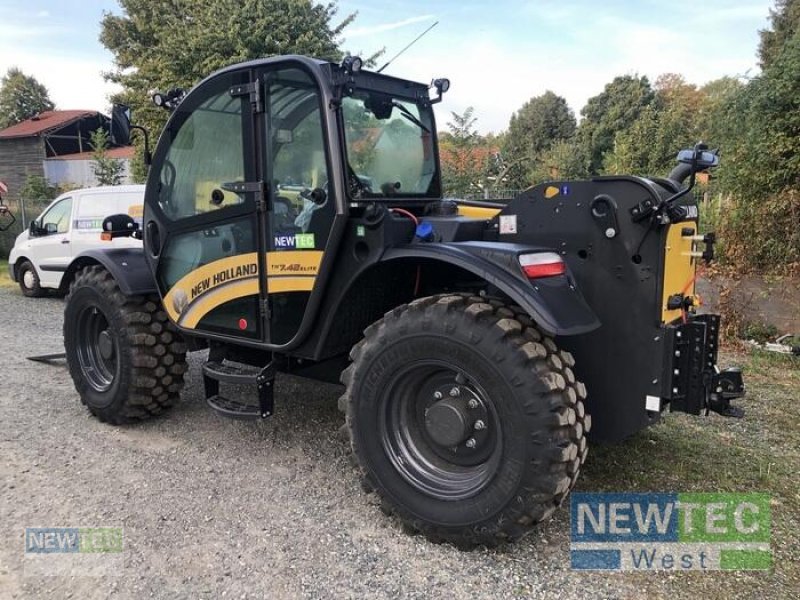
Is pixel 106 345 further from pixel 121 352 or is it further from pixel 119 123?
pixel 119 123

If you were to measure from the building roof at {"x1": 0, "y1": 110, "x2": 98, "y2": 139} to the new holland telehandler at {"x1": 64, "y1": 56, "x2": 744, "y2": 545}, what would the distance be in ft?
123

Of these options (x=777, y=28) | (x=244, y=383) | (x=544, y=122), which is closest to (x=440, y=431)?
(x=244, y=383)

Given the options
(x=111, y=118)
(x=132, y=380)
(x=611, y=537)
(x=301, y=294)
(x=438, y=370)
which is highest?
(x=111, y=118)

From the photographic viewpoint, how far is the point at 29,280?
11391mm

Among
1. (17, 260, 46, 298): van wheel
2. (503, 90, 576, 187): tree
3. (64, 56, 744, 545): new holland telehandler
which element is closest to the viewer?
(64, 56, 744, 545): new holland telehandler

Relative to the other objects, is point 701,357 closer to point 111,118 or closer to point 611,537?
point 611,537

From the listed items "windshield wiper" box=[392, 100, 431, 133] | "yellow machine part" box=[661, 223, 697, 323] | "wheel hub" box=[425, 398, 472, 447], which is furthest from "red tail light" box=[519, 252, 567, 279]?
"windshield wiper" box=[392, 100, 431, 133]

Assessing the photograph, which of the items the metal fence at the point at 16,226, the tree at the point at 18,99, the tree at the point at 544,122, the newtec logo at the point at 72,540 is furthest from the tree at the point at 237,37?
the tree at the point at 18,99

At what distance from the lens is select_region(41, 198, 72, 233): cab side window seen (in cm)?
1049

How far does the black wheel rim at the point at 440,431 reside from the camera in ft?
9.63

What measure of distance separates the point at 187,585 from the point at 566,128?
49.4m

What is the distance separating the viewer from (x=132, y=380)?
14.2 ft

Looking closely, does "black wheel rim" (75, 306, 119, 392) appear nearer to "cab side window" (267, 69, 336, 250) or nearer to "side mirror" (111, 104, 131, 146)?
"side mirror" (111, 104, 131, 146)

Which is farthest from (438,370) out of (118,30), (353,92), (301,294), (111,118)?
(118,30)
